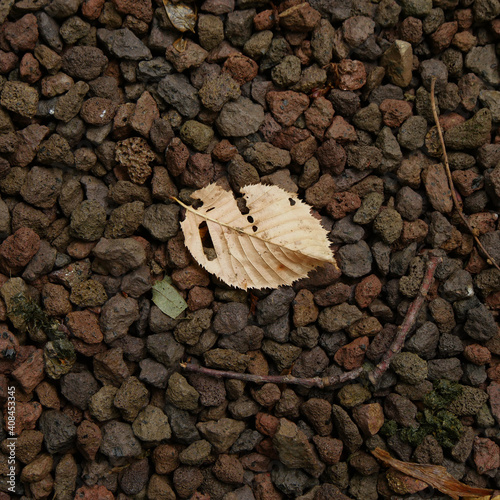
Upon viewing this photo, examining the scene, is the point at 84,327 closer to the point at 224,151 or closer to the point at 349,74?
the point at 224,151

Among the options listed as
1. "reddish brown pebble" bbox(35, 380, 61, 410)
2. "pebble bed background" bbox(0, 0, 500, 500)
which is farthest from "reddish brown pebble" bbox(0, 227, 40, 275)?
"reddish brown pebble" bbox(35, 380, 61, 410)

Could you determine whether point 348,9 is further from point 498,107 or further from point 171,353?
point 171,353

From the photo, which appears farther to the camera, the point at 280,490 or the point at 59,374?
the point at 280,490

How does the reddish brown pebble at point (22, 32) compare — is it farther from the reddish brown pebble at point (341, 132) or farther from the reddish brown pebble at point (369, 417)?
the reddish brown pebble at point (369, 417)

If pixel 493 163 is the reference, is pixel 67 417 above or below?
below

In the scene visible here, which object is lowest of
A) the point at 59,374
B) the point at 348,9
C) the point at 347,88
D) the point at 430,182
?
the point at 59,374

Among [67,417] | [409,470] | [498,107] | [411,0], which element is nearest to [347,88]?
[411,0]
